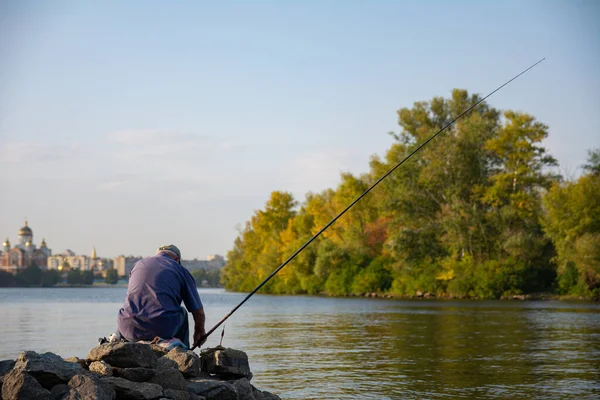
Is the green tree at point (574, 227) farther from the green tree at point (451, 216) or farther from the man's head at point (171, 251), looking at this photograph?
the man's head at point (171, 251)

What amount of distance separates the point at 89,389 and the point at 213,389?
1.12 meters

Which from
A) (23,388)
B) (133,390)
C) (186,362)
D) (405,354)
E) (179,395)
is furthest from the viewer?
(405,354)

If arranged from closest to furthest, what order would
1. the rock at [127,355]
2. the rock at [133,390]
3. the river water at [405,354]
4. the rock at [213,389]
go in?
1. the rock at [133,390]
2. the rock at [127,355]
3. the rock at [213,389]
4. the river water at [405,354]

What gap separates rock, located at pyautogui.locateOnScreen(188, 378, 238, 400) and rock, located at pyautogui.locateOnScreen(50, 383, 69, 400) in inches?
39.1

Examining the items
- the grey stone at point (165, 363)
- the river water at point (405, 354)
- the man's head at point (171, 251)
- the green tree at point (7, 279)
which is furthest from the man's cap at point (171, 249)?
the green tree at point (7, 279)

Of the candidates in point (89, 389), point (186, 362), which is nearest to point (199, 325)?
point (186, 362)

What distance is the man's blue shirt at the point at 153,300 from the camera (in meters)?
6.68

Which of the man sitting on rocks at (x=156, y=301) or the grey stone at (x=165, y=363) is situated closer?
the grey stone at (x=165, y=363)

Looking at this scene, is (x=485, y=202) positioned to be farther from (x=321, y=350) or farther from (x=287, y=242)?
(x=321, y=350)

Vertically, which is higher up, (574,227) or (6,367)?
(574,227)

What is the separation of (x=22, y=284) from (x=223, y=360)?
177166 millimetres

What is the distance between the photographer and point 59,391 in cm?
551

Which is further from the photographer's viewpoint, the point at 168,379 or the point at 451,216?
the point at 451,216

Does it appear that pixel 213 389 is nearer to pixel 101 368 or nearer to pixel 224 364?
pixel 224 364
